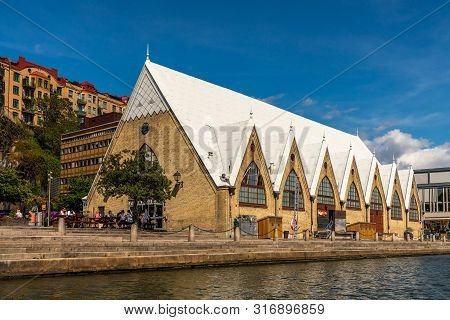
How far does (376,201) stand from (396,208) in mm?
6166

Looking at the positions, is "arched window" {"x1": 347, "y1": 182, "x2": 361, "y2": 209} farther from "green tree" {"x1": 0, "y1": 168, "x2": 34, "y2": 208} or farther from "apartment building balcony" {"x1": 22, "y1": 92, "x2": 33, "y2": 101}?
"apartment building balcony" {"x1": 22, "y1": 92, "x2": 33, "y2": 101}

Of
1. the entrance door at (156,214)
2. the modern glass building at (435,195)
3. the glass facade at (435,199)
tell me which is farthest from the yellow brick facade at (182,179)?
the glass facade at (435,199)

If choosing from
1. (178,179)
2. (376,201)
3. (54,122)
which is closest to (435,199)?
(376,201)

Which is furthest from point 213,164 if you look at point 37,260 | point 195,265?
point 37,260

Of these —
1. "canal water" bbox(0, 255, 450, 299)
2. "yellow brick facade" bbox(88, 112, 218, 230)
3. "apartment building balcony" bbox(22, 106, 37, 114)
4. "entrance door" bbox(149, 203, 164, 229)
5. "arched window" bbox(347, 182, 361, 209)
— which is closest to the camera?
"canal water" bbox(0, 255, 450, 299)

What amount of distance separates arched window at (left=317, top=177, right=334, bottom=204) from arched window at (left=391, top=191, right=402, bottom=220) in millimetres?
15254

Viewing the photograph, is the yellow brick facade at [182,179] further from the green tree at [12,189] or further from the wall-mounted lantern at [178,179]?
the green tree at [12,189]

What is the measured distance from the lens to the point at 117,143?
180 feet

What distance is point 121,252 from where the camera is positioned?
84.2 ft

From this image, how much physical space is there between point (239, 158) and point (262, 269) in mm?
18924

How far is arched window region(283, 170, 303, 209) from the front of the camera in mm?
52281

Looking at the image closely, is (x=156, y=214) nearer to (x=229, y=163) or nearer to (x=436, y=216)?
(x=229, y=163)

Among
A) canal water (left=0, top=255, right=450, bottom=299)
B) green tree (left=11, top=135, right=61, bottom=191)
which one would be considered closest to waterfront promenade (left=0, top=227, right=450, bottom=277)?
canal water (left=0, top=255, right=450, bottom=299)
